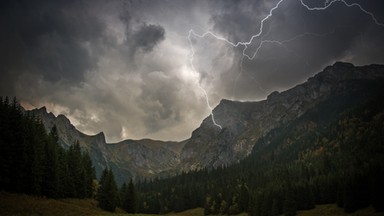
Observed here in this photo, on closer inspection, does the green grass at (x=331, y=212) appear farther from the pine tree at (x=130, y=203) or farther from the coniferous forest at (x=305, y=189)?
the pine tree at (x=130, y=203)

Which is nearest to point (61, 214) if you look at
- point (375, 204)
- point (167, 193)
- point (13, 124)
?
point (13, 124)

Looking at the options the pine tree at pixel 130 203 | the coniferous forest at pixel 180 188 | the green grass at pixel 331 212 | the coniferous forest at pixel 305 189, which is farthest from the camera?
the pine tree at pixel 130 203

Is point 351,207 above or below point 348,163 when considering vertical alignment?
below

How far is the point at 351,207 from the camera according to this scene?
89.1 m

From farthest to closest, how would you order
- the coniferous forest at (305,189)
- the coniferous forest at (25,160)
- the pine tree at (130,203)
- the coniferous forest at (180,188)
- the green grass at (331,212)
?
the pine tree at (130,203) < the coniferous forest at (305,189) < the green grass at (331,212) < the coniferous forest at (180,188) < the coniferous forest at (25,160)

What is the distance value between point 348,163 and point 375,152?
13.1m

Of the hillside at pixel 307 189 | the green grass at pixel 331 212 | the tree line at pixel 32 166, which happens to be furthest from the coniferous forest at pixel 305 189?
the tree line at pixel 32 166

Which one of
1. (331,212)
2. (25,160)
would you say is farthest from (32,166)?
(331,212)

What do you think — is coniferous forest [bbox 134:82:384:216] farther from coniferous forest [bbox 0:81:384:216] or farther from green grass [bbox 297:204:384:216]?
green grass [bbox 297:204:384:216]

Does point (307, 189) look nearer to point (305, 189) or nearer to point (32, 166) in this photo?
point (305, 189)

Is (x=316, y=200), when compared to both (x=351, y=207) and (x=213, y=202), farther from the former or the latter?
(x=213, y=202)

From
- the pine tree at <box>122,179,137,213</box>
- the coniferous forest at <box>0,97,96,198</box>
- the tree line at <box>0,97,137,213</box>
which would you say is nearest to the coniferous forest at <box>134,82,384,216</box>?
the pine tree at <box>122,179,137,213</box>

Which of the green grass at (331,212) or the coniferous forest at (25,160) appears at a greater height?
the coniferous forest at (25,160)

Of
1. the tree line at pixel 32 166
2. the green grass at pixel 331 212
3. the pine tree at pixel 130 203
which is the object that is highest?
the tree line at pixel 32 166
